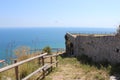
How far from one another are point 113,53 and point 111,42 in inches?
25.6

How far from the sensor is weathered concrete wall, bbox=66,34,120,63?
12.4m

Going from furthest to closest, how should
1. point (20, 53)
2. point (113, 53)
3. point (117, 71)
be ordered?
point (113, 53), point (20, 53), point (117, 71)

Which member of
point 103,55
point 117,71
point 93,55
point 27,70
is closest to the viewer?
point 27,70

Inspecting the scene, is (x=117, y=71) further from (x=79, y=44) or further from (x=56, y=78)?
(x=79, y=44)

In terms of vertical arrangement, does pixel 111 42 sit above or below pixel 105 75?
above

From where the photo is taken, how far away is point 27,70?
809 centimetres

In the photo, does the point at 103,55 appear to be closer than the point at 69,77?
No

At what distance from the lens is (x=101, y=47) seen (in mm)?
14164

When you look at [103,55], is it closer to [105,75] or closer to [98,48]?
[98,48]

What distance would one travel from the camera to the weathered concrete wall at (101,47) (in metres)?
12.4

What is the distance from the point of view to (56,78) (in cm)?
889

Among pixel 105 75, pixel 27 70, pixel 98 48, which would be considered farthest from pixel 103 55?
pixel 27 70

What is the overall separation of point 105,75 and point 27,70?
10.6 feet

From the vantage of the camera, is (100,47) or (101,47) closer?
(101,47)
